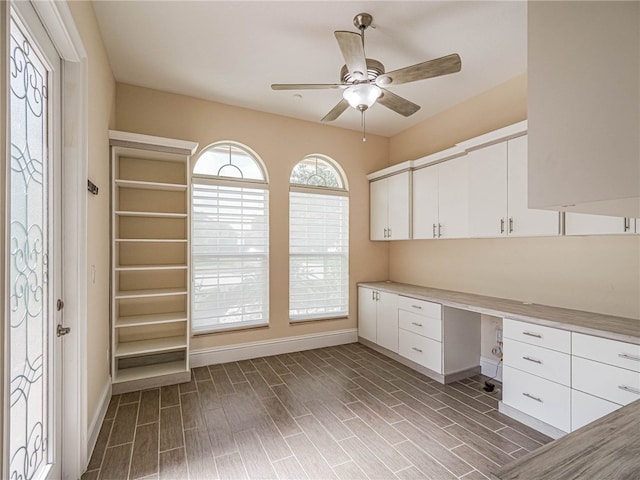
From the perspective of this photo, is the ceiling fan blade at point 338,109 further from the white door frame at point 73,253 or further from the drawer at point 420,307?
the drawer at point 420,307

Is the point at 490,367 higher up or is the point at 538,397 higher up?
the point at 538,397

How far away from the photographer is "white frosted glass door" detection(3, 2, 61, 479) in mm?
1319

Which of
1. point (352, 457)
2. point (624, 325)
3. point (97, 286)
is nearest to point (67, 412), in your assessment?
point (97, 286)

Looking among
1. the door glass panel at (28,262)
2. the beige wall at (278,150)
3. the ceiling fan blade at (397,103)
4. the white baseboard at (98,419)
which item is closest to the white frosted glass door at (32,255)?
the door glass panel at (28,262)

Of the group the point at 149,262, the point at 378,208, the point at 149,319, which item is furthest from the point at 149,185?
the point at 378,208

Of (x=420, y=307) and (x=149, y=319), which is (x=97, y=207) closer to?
(x=149, y=319)

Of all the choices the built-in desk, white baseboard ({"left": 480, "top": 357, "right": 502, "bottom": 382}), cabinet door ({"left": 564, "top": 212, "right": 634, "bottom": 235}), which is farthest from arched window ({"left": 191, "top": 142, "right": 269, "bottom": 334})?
the built-in desk

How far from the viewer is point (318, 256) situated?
173 inches

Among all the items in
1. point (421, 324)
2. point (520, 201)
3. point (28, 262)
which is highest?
point (520, 201)

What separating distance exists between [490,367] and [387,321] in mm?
1170

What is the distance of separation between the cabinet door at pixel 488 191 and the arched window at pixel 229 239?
2328 mm

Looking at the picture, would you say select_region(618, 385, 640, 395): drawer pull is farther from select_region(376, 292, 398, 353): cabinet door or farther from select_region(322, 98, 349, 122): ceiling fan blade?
select_region(322, 98, 349, 122): ceiling fan blade

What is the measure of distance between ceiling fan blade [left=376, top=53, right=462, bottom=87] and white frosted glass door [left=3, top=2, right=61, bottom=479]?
193cm

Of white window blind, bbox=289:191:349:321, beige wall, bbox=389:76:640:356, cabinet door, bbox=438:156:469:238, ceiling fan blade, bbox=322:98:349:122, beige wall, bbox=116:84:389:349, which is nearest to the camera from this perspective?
beige wall, bbox=389:76:640:356
